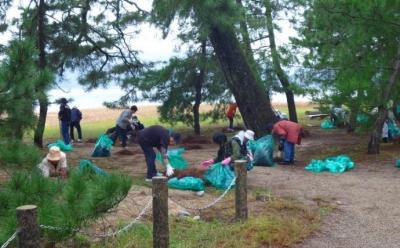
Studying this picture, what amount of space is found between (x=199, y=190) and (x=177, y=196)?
2.05 ft

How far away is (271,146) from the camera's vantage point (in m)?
11.7

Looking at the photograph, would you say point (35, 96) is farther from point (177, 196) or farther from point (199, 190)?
point (199, 190)

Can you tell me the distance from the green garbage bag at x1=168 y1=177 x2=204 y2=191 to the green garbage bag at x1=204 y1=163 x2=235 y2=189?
193 millimetres

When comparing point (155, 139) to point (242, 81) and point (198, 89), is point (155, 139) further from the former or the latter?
point (198, 89)

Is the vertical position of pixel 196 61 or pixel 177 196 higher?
pixel 196 61

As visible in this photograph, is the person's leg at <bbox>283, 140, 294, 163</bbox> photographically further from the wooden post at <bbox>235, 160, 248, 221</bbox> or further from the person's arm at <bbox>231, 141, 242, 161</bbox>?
the wooden post at <bbox>235, 160, 248, 221</bbox>

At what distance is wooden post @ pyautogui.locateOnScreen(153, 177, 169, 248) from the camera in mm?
5125

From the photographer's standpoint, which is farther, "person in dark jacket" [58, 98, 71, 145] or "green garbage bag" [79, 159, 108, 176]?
"person in dark jacket" [58, 98, 71, 145]

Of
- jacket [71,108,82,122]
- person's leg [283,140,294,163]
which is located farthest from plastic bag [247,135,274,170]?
jacket [71,108,82,122]

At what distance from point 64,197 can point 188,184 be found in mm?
4436

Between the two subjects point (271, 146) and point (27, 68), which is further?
point (271, 146)

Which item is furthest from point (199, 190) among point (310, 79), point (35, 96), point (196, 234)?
point (310, 79)

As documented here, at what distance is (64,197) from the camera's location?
432 centimetres

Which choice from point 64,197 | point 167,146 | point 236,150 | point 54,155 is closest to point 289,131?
point 236,150
